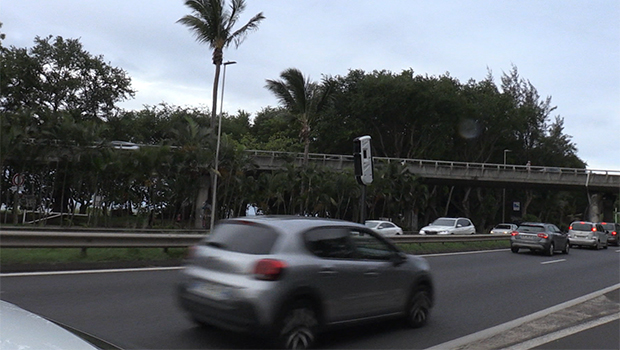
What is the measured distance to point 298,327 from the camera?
629 centimetres

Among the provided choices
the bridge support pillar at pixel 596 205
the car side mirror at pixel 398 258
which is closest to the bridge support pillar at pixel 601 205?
the bridge support pillar at pixel 596 205

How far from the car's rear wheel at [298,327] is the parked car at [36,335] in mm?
3149

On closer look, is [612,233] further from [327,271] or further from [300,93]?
[327,271]

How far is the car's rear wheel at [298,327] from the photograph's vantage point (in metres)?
6.17

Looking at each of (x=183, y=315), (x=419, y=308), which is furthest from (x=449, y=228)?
(x=183, y=315)

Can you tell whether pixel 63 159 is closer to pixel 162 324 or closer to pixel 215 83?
pixel 215 83

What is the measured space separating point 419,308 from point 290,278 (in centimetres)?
278

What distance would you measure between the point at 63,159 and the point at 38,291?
90.7 ft

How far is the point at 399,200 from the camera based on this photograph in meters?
52.8

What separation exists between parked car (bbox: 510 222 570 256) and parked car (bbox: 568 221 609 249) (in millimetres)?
6358

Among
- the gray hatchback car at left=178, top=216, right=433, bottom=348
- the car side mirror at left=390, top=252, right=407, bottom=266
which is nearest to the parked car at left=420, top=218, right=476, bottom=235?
the car side mirror at left=390, top=252, right=407, bottom=266

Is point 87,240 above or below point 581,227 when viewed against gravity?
below

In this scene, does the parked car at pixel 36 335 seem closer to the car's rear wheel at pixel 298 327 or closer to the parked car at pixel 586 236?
the car's rear wheel at pixel 298 327

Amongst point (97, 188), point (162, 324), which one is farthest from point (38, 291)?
point (97, 188)
